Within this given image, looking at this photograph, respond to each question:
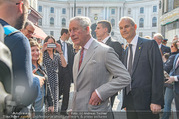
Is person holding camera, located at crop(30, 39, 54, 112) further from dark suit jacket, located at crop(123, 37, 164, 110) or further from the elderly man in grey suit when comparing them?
dark suit jacket, located at crop(123, 37, 164, 110)

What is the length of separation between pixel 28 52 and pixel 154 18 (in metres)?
78.2

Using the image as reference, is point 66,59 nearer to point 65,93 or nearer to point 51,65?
point 65,93

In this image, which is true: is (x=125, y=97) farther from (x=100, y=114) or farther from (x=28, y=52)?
(x=28, y=52)


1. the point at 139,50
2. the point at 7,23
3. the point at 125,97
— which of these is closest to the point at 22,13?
the point at 7,23

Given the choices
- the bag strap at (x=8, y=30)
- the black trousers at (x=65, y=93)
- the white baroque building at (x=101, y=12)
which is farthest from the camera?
the white baroque building at (x=101, y=12)

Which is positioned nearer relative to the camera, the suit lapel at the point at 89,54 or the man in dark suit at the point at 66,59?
the suit lapel at the point at 89,54

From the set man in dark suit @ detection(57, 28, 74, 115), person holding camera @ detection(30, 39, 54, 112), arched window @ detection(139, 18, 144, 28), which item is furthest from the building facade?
arched window @ detection(139, 18, 144, 28)

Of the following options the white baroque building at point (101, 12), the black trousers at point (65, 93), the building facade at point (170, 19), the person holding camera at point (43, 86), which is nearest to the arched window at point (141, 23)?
the white baroque building at point (101, 12)

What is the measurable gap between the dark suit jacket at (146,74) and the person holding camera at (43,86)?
169cm

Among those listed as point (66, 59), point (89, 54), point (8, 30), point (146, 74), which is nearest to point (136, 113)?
point (146, 74)

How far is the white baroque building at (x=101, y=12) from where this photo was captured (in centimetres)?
7406

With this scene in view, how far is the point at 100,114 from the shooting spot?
8.28ft

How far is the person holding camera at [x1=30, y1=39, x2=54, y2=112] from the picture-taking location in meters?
3.31

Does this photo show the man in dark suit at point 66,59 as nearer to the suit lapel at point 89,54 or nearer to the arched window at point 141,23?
the suit lapel at point 89,54
